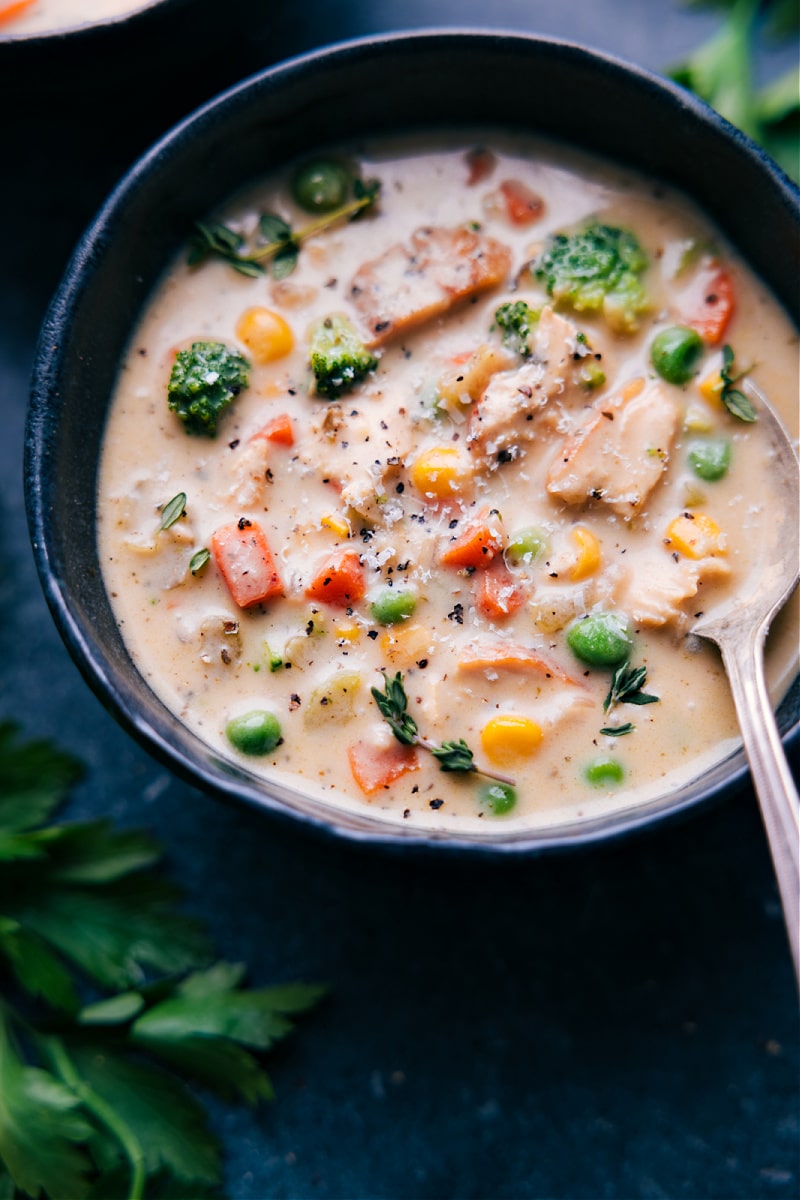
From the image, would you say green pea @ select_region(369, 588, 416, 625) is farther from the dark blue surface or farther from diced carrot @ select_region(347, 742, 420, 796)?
the dark blue surface

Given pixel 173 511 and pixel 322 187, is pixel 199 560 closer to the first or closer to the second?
pixel 173 511

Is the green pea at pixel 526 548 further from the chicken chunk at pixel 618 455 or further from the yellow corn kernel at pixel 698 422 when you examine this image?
the yellow corn kernel at pixel 698 422

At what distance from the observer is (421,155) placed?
342 cm

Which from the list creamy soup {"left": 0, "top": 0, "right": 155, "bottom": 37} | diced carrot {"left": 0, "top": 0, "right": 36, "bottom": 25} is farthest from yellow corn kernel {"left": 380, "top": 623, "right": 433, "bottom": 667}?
diced carrot {"left": 0, "top": 0, "right": 36, "bottom": 25}

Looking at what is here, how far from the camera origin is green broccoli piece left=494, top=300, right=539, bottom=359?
312 cm

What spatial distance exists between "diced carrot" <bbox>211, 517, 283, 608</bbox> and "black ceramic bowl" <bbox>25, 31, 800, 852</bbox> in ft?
1.18

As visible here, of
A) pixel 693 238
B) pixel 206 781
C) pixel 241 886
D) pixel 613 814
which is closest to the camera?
pixel 206 781

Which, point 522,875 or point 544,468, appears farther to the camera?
point 522,875

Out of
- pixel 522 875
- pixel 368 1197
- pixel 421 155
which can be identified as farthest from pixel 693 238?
pixel 368 1197

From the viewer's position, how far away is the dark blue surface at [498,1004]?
11.2ft

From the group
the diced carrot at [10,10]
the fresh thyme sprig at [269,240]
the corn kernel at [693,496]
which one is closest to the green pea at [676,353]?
the corn kernel at [693,496]

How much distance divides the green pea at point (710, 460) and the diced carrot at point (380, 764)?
1.10 meters

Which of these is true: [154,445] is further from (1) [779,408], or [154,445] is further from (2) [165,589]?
(1) [779,408]

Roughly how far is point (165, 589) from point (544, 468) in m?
1.10
